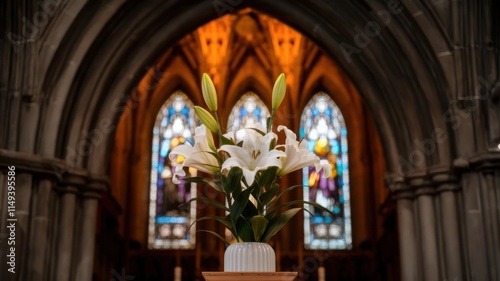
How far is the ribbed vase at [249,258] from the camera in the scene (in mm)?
2631

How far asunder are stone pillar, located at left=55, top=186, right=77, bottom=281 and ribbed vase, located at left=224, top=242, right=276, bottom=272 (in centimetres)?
516

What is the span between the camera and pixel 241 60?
14023 mm

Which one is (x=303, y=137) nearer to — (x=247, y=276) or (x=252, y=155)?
(x=252, y=155)

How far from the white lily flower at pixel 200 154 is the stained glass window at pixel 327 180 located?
9.96m

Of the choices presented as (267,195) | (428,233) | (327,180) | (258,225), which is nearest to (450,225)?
(428,233)

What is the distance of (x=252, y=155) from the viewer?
2.77 metres

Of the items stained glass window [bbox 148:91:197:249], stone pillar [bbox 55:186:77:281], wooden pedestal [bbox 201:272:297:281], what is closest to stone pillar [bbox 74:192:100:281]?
stone pillar [bbox 55:186:77:281]

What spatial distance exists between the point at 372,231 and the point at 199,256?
3.30 meters

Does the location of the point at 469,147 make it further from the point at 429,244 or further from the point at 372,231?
the point at 372,231

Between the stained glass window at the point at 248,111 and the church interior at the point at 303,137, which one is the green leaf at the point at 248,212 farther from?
the stained glass window at the point at 248,111

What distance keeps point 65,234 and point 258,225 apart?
17.3ft

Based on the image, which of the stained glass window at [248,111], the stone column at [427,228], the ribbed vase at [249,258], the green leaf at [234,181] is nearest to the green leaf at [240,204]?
the green leaf at [234,181]

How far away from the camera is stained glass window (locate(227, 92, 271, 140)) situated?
45.3 feet

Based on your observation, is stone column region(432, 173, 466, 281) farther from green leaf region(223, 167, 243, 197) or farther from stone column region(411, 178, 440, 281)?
green leaf region(223, 167, 243, 197)
